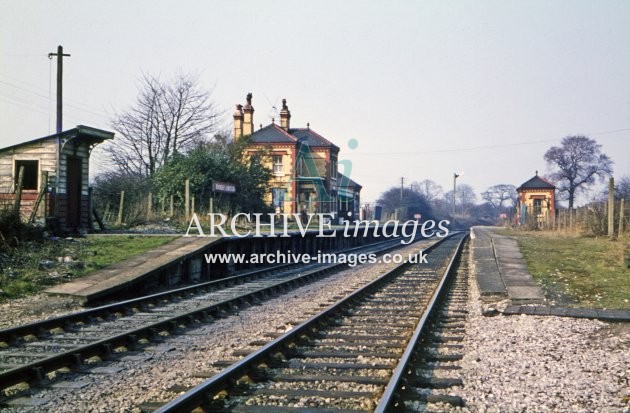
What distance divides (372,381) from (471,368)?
1.26 m

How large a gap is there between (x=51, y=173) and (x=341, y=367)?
593 inches

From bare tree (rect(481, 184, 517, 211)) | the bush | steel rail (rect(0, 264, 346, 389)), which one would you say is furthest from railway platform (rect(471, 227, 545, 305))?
bare tree (rect(481, 184, 517, 211))

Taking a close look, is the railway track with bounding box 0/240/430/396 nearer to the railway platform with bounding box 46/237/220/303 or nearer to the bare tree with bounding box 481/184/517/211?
the railway platform with bounding box 46/237/220/303

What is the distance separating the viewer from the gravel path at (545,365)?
5.04 m

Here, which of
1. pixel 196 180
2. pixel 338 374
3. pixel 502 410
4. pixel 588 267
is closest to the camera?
pixel 502 410

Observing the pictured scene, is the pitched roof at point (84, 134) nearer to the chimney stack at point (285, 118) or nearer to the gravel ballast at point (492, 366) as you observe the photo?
the gravel ballast at point (492, 366)

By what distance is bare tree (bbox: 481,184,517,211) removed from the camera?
137337 millimetres

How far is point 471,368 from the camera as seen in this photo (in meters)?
6.18

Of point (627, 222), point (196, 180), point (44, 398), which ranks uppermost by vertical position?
point (196, 180)

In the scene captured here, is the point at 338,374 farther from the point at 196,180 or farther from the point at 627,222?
the point at 196,180

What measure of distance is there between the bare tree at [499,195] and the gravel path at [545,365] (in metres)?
132

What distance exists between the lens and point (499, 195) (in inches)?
5507

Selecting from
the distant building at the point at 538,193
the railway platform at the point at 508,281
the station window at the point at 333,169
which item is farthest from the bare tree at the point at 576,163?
the railway platform at the point at 508,281

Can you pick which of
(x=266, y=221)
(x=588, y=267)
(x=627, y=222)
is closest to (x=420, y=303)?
(x=588, y=267)
